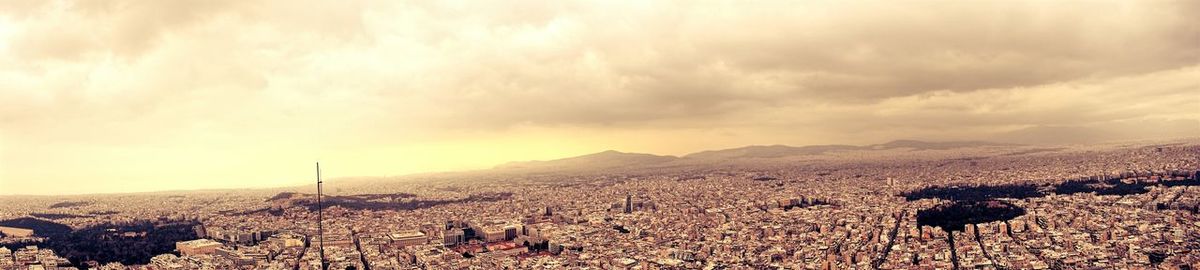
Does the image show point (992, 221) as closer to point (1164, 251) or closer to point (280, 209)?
point (1164, 251)

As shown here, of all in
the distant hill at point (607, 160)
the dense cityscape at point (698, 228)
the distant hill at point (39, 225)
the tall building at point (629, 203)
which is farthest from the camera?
the distant hill at point (607, 160)

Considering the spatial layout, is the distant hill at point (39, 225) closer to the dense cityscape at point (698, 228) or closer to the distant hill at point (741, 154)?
the dense cityscape at point (698, 228)

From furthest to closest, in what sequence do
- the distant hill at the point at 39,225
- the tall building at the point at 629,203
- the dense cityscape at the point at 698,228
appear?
1. the tall building at the point at 629,203
2. the distant hill at the point at 39,225
3. the dense cityscape at the point at 698,228

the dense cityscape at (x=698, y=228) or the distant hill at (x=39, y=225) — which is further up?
the distant hill at (x=39, y=225)

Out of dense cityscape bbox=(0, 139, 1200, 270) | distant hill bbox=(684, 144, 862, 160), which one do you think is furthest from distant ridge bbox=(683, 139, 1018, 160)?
dense cityscape bbox=(0, 139, 1200, 270)

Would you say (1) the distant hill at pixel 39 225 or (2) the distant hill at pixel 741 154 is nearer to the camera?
(1) the distant hill at pixel 39 225

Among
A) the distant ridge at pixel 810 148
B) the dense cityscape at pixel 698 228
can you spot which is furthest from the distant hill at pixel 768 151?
the dense cityscape at pixel 698 228
